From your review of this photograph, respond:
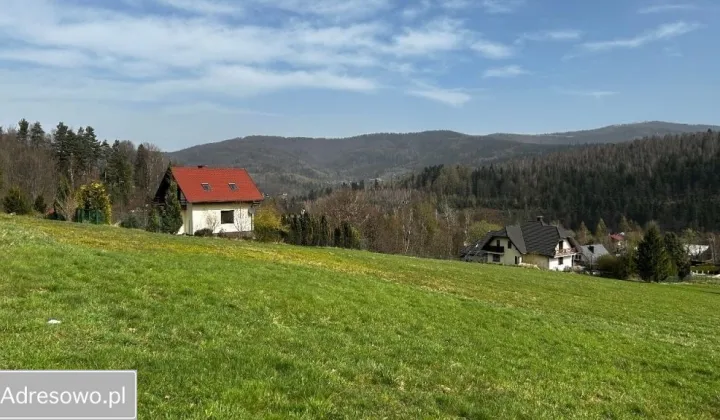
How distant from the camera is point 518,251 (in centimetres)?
9569

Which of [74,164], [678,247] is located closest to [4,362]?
[678,247]

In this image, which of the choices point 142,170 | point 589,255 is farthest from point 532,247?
point 142,170

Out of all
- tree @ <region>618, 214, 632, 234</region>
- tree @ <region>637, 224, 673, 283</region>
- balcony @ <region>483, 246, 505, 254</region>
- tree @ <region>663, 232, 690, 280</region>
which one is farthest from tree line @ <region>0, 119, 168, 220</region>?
tree @ <region>618, 214, 632, 234</region>

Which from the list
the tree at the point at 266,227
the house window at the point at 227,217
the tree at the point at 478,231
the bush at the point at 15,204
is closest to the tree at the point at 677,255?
the tree at the point at 478,231

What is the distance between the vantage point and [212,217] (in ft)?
190

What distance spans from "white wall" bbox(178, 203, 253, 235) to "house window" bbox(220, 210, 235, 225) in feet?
0.71

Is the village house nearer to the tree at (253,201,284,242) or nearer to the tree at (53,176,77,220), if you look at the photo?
the tree at (253,201,284,242)

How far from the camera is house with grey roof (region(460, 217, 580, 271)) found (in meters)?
94.2

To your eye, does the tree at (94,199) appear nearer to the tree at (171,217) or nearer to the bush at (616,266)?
the tree at (171,217)

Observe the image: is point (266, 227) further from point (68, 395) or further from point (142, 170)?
point (142, 170)

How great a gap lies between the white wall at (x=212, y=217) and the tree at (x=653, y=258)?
5419 cm

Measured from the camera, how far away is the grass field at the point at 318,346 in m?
7.33

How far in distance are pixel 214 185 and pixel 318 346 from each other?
51.5 m

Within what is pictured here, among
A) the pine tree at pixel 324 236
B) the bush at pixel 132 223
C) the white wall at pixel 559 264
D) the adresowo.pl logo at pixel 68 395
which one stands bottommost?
the white wall at pixel 559 264
